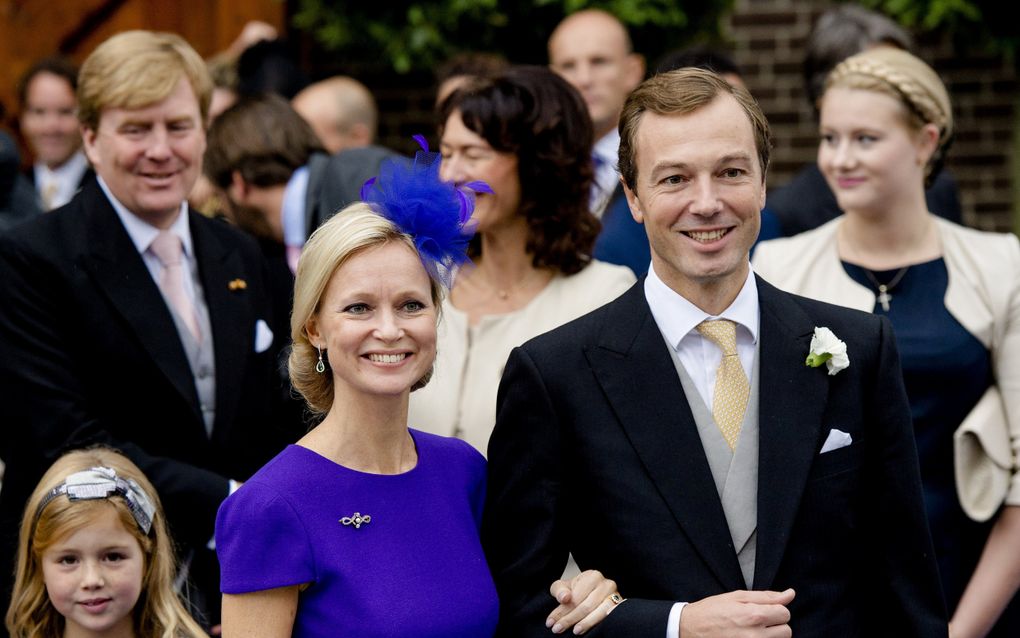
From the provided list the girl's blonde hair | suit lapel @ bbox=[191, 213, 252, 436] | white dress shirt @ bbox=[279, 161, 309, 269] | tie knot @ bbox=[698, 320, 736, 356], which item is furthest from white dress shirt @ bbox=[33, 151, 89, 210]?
tie knot @ bbox=[698, 320, 736, 356]

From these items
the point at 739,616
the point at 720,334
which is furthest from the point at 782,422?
the point at 739,616

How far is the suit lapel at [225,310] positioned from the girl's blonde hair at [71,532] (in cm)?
33

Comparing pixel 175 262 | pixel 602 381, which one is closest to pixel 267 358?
pixel 175 262

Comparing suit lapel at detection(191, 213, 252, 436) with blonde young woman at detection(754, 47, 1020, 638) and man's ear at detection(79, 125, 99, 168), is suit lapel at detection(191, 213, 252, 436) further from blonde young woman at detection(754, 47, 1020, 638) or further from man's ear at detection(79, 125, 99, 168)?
blonde young woman at detection(754, 47, 1020, 638)

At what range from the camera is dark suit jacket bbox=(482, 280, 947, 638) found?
3.12 meters

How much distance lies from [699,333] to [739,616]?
646 millimetres

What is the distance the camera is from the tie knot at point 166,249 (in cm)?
439

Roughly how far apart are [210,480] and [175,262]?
0.73 metres

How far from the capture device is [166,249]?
440cm

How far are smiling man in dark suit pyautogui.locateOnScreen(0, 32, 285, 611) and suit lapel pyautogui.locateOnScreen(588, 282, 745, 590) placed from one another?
134 cm

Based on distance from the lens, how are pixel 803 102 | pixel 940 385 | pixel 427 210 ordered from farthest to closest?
pixel 803 102, pixel 940 385, pixel 427 210

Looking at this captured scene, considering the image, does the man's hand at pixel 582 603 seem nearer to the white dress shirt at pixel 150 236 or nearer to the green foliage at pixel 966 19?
the white dress shirt at pixel 150 236

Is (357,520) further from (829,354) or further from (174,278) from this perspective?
(174,278)

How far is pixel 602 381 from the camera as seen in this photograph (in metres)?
3.23
